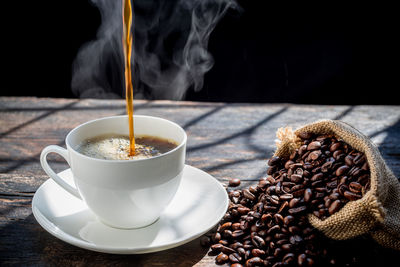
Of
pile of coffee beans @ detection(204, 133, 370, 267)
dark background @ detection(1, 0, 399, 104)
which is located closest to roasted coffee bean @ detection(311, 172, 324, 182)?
pile of coffee beans @ detection(204, 133, 370, 267)

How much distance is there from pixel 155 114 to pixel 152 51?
5.52ft

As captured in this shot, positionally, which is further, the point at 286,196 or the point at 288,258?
the point at 286,196

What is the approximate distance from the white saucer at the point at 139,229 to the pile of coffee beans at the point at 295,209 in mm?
62

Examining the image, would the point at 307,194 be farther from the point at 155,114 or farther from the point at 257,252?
the point at 155,114

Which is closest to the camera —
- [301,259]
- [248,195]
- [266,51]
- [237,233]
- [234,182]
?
[301,259]

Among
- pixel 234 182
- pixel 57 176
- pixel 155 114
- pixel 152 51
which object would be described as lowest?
pixel 152 51

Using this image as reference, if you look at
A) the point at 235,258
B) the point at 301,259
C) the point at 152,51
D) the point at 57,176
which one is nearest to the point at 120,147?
the point at 57,176

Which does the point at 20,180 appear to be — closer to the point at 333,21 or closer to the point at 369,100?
the point at 333,21

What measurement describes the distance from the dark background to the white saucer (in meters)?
2.32

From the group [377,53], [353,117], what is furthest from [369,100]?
[353,117]

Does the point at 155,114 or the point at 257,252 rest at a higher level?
the point at 257,252

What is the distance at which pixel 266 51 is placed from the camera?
134 inches

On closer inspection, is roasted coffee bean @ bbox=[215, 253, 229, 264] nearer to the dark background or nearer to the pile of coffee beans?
the pile of coffee beans

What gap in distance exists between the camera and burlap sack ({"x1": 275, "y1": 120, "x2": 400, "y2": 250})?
0.97 m
